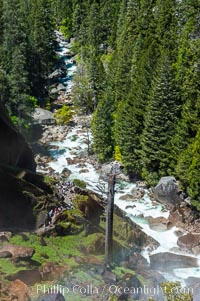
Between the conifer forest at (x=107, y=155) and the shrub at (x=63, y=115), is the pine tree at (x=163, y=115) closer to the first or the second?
the conifer forest at (x=107, y=155)

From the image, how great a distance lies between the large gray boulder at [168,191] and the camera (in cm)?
4984

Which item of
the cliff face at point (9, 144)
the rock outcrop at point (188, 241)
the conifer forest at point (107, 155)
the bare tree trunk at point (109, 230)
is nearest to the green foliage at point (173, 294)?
the conifer forest at point (107, 155)

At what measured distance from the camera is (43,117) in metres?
78.1

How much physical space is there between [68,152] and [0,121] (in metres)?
Result: 32.2

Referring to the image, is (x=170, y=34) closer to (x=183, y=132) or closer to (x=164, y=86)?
(x=164, y=86)

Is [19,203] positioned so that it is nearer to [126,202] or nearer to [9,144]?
[9,144]

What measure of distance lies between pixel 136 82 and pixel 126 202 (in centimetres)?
1562

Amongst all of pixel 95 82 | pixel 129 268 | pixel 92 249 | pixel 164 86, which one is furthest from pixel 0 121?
pixel 95 82

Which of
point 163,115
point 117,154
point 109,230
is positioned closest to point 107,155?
point 117,154

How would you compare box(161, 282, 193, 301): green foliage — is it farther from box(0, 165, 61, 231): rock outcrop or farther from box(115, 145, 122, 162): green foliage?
box(115, 145, 122, 162): green foliage

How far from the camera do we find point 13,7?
79.5m

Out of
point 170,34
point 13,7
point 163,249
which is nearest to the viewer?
point 163,249

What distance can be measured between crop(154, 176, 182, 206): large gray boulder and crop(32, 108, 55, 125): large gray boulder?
3135cm

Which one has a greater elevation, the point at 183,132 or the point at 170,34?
the point at 170,34
